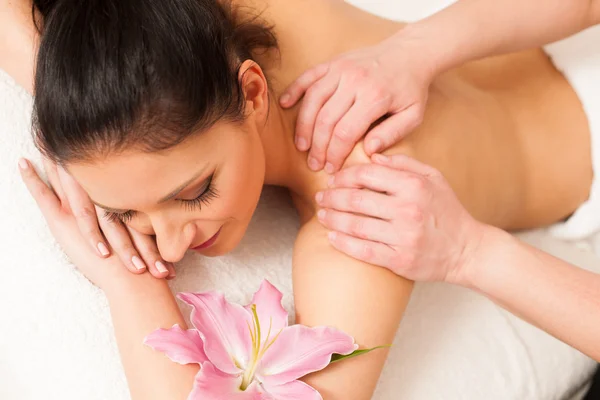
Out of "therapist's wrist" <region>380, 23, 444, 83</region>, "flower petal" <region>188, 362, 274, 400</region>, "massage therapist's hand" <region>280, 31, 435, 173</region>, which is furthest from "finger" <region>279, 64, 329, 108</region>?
"flower petal" <region>188, 362, 274, 400</region>

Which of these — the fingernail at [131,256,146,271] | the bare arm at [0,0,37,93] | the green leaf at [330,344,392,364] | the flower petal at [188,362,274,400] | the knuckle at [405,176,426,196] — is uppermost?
the bare arm at [0,0,37,93]

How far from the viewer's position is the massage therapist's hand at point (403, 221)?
0.95 meters

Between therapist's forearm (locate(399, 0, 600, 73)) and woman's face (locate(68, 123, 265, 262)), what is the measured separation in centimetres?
36

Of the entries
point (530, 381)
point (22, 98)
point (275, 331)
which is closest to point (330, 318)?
point (275, 331)

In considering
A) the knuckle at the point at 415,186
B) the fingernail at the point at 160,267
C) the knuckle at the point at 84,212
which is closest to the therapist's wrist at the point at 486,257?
the knuckle at the point at 415,186

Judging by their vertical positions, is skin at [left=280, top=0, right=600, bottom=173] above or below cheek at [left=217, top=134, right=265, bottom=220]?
above

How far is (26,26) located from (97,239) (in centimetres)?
36

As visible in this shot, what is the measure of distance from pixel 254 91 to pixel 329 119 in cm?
12

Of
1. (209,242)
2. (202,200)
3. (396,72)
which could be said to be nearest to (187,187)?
(202,200)

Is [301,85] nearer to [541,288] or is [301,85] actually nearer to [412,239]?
[412,239]

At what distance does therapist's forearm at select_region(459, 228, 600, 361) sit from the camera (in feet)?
3.05

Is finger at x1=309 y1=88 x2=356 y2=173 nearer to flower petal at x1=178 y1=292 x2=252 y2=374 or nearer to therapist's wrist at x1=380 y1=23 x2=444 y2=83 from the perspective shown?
therapist's wrist at x1=380 y1=23 x2=444 y2=83

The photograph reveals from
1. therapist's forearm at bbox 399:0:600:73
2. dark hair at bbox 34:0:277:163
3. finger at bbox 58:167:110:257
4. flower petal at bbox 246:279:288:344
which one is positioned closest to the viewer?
dark hair at bbox 34:0:277:163

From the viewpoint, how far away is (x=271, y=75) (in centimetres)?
109
